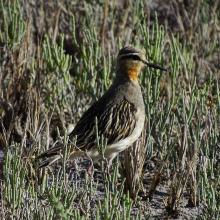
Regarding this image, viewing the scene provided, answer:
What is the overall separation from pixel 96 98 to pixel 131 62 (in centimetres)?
61

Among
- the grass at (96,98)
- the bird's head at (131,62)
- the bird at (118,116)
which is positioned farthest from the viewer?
the bird's head at (131,62)

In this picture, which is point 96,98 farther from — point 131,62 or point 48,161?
point 48,161

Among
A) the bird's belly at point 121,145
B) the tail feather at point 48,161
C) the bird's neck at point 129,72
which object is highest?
the bird's neck at point 129,72

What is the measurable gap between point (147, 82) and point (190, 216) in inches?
52.8

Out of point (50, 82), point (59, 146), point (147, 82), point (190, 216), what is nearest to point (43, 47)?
point (50, 82)

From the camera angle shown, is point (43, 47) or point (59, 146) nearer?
point (59, 146)

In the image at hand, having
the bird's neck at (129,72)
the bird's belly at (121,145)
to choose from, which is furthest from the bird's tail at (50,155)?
the bird's neck at (129,72)

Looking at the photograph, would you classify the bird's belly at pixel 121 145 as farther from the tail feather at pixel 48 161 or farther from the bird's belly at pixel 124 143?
the tail feather at pixel 48 161

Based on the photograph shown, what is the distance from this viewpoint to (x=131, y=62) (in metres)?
7.05

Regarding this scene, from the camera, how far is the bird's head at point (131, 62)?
277 inches

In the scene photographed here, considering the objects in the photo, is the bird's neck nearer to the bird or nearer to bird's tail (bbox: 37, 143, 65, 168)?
the bird

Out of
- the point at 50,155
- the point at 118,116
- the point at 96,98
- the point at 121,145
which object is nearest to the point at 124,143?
the point at 121,145

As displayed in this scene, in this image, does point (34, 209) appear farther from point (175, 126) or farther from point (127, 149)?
point (175, 126)

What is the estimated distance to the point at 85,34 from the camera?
8.07 metres
